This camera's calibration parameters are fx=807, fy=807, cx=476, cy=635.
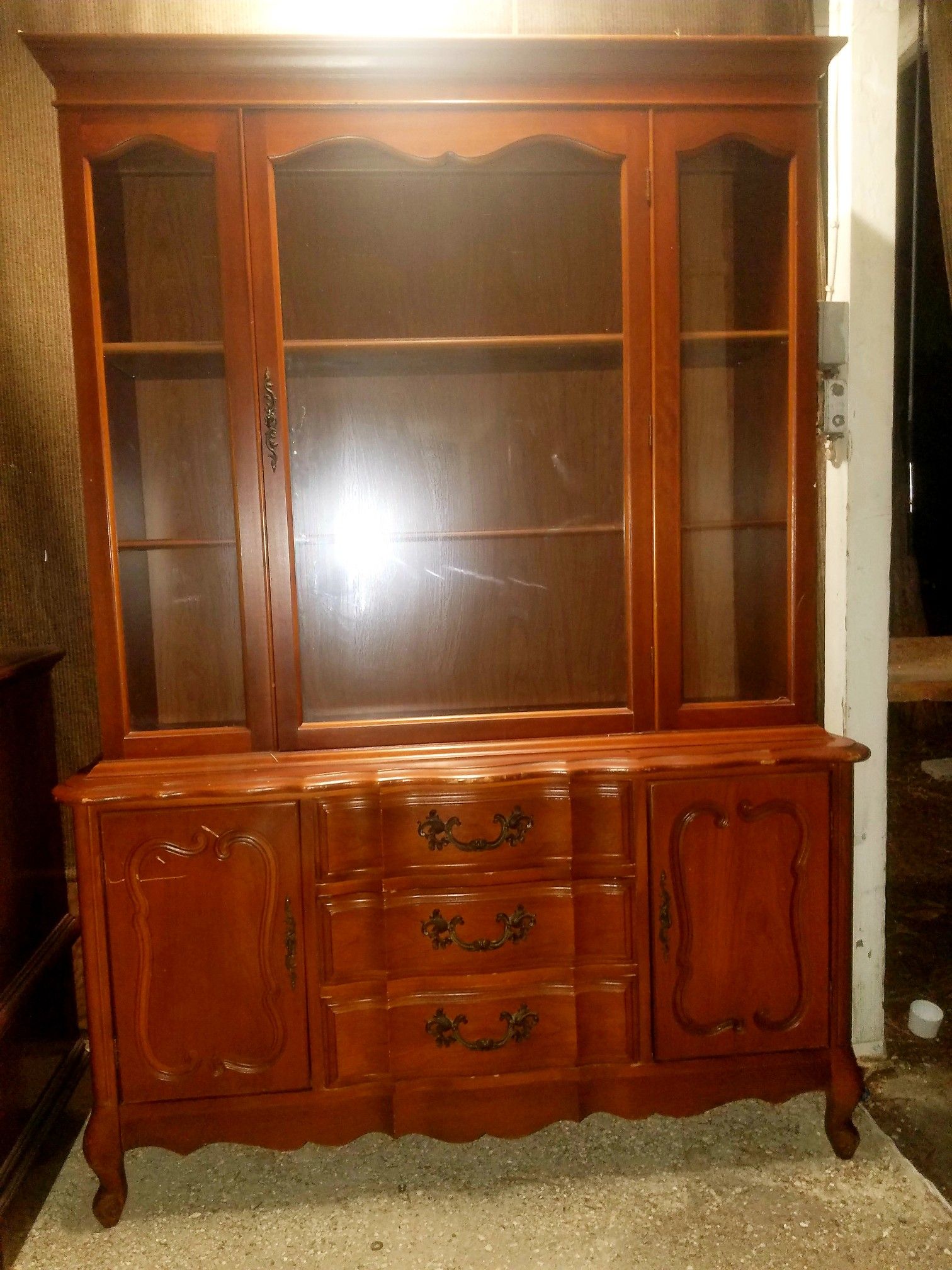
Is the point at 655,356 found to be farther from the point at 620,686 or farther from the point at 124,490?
the point at 124,490

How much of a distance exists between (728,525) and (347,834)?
0.94 m

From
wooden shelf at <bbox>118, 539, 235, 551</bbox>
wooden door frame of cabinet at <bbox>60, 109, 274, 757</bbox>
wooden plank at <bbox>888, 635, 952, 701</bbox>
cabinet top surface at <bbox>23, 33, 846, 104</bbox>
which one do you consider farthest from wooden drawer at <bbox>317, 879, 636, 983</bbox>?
cabinet top surface at <bbox>23, 33, 846, 104</bbox>

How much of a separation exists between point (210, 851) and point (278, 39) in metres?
1.35

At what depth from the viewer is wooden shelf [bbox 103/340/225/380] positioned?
56.1 inches

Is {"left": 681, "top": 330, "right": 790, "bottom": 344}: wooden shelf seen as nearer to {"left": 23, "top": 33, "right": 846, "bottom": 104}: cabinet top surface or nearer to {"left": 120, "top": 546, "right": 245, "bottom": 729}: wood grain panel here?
{"left": 23, "top": 33, "right": 846, "bottom": 104}: cabinet top surface

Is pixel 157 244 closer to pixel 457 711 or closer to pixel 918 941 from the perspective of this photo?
pixel 457 711

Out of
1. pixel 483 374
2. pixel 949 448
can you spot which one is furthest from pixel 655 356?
pixel 949 448

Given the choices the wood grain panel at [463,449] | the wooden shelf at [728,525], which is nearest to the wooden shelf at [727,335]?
the wood grain panel at [463,449]

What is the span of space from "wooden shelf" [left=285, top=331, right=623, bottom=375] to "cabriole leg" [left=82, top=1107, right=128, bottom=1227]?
4.54 ft

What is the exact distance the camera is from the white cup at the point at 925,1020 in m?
1.88

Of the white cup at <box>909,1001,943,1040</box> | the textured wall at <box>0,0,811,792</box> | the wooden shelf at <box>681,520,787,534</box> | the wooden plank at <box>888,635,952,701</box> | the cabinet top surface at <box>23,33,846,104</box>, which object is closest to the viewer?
the cabinet top surface at <box>23,33,846,104</box>

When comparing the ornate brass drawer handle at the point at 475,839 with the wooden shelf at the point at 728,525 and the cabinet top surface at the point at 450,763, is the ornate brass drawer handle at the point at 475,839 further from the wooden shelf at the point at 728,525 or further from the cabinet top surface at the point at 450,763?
the wooden shelf at the point at 728,525

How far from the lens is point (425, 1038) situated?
1.42m

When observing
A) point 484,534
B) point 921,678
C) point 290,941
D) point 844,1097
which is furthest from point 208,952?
point 921,678
